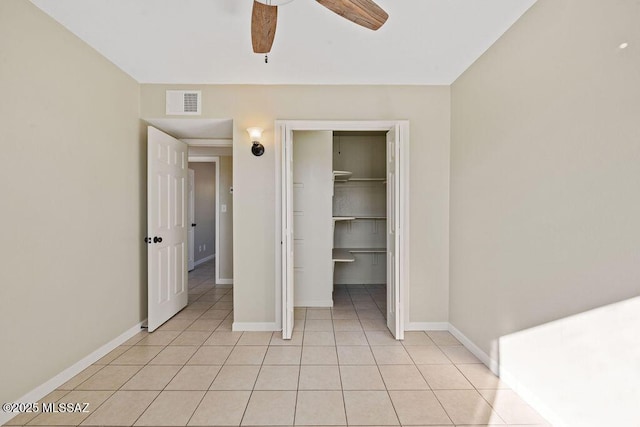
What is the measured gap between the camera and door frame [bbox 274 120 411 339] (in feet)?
9.45

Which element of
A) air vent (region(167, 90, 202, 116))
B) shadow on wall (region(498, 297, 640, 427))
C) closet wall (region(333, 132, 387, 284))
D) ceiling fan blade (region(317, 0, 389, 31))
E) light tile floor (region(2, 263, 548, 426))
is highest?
air vent (region(167, 90, 202, 116))

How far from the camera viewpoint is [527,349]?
76.5 inches

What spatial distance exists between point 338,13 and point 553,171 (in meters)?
1.48

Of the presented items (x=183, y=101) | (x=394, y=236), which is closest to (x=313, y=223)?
(x=394, y=236)

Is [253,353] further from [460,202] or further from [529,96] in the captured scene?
[529,96]

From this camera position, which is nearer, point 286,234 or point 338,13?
point 338,13

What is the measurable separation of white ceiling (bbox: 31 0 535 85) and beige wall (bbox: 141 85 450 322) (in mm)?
128

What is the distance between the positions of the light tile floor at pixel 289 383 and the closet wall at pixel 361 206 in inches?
72.1

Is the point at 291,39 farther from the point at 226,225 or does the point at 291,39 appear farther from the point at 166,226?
the point at 226,225

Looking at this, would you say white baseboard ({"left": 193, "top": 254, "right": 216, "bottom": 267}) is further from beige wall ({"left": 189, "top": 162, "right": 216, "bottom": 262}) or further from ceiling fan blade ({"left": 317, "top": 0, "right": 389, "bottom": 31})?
ceiling fan blade ({"left": 317, "top": 0, "right": 389, "bottom": 31})

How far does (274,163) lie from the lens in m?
3.10

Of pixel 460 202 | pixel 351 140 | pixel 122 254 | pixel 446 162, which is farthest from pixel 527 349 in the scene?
pixel 351 140

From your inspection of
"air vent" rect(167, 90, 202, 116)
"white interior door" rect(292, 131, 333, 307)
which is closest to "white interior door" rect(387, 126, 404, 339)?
"white interior door" rect(292, 131, 333, 307)

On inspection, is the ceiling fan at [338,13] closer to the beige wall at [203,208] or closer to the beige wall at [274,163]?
the beige wall at [274,163]
